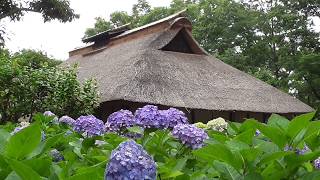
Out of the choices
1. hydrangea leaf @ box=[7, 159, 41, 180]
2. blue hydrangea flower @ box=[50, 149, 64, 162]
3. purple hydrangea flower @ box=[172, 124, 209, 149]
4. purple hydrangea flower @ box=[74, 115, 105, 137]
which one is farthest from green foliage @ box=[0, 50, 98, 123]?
hydrangea leaf @ box=[7, 159, 41, 180]

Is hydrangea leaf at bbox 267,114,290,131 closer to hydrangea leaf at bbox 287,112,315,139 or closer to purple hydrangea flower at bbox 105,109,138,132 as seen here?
hydrangea leaf at bbox 287,112,315,139

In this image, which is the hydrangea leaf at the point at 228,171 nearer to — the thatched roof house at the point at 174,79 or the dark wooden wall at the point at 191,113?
the thatched roof house at the point at 174,79

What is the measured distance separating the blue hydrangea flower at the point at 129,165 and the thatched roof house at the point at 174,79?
1182 centimetres

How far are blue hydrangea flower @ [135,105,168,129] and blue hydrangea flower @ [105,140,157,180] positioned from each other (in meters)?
1.21

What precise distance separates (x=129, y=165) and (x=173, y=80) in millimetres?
13786

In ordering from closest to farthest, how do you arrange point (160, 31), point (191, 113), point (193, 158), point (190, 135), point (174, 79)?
1. point (193, 158)
2. point (190, 135)
3. point (174, 79)
4. point (191, 113)
5. point (160, 31)

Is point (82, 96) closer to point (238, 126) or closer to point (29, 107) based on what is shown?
point (29, 107)

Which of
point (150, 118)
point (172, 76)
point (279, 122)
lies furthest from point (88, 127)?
point (172, 76)

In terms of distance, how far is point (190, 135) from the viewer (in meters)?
1.92

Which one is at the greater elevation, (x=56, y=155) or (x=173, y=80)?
(x=56, y=155)

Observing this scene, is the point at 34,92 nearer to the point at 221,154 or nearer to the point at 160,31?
the point at 160,31

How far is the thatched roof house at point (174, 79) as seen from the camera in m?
13.7

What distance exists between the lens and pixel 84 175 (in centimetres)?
89

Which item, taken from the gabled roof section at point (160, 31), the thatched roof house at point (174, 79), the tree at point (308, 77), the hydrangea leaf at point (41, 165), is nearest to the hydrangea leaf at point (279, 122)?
the hydrangea leaf at point (41, 165)
